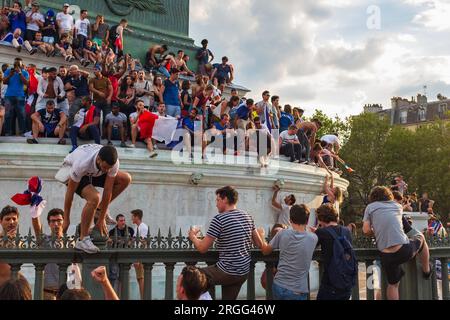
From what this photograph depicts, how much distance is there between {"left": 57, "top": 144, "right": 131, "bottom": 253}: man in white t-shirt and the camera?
6473 millimetres

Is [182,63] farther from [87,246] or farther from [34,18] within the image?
[87,246]

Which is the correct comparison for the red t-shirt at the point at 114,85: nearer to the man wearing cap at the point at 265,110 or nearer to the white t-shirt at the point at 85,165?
the man wearing cap at the point at 265,110

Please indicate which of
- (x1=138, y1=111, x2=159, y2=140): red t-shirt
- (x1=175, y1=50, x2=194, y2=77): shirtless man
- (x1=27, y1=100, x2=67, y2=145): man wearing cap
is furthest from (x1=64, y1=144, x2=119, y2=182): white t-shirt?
(x1=175, y1=50, x2=194, y2=77): shirtless man

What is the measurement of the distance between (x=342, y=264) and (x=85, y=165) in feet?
9.90

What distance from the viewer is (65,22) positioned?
1739 centimetres

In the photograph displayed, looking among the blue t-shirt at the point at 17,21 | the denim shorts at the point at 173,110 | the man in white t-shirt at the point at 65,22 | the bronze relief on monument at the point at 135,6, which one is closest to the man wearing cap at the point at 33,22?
the blue t-shirt at the point at 17,21

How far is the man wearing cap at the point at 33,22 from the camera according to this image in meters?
17.1

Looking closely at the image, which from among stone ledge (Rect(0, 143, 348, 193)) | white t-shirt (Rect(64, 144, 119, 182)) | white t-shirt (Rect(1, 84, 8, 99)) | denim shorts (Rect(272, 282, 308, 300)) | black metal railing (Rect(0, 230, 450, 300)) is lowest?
denim shorts (Rect(272, 282, 308, 300))

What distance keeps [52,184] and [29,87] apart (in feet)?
9.06

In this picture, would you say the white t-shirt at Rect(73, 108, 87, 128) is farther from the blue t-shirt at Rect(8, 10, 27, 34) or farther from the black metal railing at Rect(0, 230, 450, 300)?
the black metal railing at Rect(0, 230, 450, 300)

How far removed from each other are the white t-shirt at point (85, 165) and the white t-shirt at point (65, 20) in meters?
11.5

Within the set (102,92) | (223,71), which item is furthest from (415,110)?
(102,92)

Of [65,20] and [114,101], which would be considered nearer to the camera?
[114,101]

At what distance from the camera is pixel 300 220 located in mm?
6527
